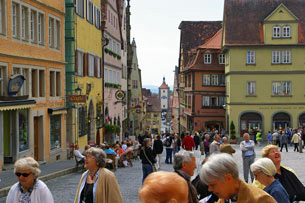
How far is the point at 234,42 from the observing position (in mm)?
54406

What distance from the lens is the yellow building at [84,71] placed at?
3025 centimetres

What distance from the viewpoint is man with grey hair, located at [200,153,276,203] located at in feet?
14.8

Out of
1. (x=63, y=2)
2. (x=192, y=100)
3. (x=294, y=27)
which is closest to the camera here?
(x=63, y=2)

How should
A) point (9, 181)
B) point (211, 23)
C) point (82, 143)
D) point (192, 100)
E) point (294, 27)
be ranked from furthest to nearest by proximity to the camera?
1. point (211, 23)
2. point (192, 100)
3. point (294, 27)
4. point (82, 143)
5. point (9, 181)

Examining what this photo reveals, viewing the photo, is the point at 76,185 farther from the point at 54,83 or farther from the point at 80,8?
the point at 80,8

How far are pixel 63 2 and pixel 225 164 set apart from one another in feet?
84.2

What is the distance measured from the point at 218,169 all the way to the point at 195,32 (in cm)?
7116

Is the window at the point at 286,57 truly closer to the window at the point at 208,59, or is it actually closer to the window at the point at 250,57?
the window at the point at 250,57

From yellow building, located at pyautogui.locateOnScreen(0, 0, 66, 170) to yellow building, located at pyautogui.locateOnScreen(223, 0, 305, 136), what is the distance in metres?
28.0

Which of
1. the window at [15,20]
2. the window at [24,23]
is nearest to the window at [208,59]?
the window at [24,23]

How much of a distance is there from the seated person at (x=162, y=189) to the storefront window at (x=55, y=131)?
78.9ft

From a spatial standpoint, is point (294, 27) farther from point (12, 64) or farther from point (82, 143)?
point (12, 64)

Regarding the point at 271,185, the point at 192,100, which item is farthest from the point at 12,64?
the point at 192,100

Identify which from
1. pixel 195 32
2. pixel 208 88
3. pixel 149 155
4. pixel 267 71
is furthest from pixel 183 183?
pixel 195 32
